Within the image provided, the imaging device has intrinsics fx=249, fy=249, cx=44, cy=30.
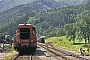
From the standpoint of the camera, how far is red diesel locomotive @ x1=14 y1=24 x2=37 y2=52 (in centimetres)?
4353

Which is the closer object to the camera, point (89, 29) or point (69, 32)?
point (89, 29)

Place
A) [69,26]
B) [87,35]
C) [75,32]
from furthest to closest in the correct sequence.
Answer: [69,26] → [75,32] → [87,35]

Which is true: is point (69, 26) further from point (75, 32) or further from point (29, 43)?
point (29, 43)

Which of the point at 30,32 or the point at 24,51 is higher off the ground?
the point at 30,32

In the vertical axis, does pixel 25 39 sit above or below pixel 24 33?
below

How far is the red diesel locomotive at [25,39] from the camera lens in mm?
43531

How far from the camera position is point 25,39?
4397 cm

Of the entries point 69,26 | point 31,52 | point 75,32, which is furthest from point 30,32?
point 69,26

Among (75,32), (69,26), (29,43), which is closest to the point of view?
(29,43)

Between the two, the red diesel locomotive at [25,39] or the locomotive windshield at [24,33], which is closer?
the red diesel locomotive at [25,39]

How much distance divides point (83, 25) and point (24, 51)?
80.1m

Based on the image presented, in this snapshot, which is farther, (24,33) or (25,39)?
(24,33)

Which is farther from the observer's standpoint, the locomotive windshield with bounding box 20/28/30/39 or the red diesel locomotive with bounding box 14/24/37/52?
the locomotive windshield with bounding box 20/28/30/39

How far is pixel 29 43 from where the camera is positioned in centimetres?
4359
